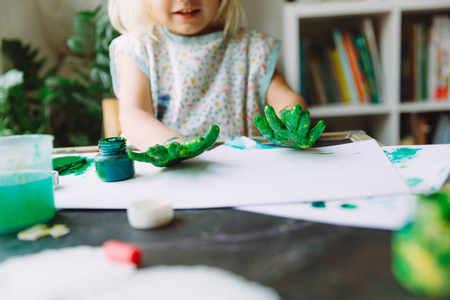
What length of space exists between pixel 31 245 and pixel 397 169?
17.9 inches

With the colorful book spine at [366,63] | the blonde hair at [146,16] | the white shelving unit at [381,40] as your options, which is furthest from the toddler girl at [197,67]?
the colorful book spine at [366,63]

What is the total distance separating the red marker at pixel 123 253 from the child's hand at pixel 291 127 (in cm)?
35

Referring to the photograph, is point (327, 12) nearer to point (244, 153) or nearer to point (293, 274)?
point (244, 153)

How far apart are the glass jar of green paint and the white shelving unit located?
2.73 feet

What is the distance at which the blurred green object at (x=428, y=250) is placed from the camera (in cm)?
23

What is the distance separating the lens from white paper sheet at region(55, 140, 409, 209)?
43cm

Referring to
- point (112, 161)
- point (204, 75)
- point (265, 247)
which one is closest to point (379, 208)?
point (265, 247)

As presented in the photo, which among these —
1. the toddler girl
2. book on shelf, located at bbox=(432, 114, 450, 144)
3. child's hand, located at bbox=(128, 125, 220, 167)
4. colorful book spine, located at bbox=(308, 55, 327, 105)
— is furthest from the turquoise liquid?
book on shelf, located at bbox=(432, 114, 450, 144)

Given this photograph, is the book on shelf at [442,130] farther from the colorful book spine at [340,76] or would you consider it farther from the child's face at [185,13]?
the child's face at [185,13]

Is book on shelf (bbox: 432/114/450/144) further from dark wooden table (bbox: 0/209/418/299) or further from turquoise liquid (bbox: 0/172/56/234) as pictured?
turquoise liquid (bbox: 0/172/56/234)

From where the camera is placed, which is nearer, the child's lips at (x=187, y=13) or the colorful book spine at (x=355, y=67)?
the child's lips at (x=187, y=13)

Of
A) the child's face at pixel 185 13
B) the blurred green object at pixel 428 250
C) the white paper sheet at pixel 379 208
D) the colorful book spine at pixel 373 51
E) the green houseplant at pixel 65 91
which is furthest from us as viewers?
the green houseplant at pixel 65 91

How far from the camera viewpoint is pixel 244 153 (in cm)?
64

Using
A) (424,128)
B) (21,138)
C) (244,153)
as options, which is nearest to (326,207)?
(244,153)
